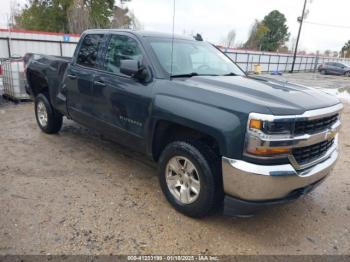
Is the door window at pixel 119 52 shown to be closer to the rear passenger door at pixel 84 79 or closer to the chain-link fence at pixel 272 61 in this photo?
the rear passenger door at pixel 84 79

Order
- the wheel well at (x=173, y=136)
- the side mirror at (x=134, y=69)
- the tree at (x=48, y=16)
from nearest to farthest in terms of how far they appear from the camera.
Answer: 1. the wheel well at (x=173, y=136)
2. the side mirror at (x=134, y=69)
3. the tree at (x=48, y=16)

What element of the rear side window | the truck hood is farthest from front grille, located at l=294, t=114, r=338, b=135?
the rear side window

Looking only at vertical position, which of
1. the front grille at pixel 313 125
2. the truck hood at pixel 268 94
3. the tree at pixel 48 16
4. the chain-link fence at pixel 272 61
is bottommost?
the chain-link fence at pixel 272 61

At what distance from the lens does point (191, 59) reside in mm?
4062

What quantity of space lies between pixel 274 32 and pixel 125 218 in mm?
65911

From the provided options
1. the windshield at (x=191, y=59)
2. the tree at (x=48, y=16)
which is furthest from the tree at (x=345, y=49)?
the windshield at (x=191, y=59)

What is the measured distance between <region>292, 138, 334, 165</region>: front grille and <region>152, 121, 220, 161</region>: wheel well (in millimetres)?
719

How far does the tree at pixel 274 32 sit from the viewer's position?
62.1m

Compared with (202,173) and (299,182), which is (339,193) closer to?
(299,182)

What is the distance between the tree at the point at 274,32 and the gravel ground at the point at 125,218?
6176cm

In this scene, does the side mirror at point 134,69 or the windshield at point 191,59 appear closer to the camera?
the side mirror at point 134,69

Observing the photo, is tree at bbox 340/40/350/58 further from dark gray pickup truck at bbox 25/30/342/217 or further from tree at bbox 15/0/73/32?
dark gray pickup truck at bbox 25/30/342/217

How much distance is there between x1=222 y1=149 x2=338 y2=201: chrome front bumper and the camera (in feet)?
8.78

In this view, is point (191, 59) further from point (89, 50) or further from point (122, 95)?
point (89, 50)
